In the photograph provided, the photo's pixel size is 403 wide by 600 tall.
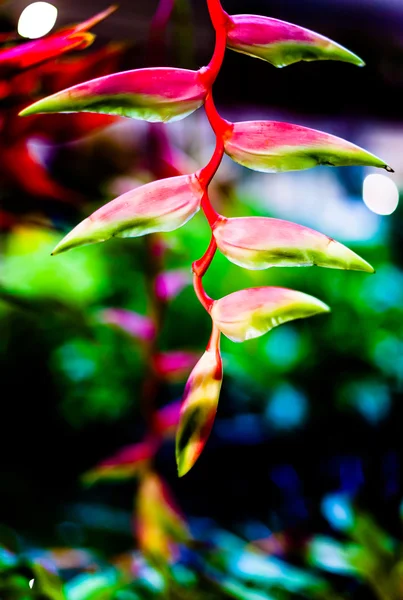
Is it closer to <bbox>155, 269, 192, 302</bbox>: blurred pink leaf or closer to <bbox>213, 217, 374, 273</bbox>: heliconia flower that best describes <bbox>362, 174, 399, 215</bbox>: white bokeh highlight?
<bbox>155, 269, 192, 302</bbox>: blurred pink leaf

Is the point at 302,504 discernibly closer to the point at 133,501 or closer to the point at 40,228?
the point at 133,501

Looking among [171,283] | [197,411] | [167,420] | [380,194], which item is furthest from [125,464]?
[380,194]

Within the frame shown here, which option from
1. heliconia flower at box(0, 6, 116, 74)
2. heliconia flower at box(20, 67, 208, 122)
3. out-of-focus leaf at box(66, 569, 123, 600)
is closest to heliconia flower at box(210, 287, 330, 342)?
heliconia flower at box(20, 67, 208, 122)

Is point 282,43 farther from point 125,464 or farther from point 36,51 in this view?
point 125,464

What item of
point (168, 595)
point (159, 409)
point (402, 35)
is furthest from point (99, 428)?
point (402, 35)

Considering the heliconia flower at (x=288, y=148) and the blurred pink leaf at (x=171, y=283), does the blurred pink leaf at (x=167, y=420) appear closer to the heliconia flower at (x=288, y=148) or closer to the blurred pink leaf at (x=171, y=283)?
the blurred pink leaf at (x=171, y=283)

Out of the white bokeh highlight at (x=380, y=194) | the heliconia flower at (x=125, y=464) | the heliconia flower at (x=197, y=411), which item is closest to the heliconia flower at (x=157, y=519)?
the heliconia flower at (x=125, y=464)

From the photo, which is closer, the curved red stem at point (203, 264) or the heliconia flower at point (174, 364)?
the curved red stem at point (203, 264)
